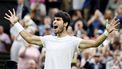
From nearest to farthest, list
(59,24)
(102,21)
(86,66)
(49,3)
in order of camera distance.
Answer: (59,24), (86,66), (102,21), (49,3)

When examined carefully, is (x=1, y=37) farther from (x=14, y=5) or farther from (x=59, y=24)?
(x=59, y=24)

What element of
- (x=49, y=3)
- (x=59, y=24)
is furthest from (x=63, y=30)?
(x=49, y=3)

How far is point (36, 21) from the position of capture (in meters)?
18.9

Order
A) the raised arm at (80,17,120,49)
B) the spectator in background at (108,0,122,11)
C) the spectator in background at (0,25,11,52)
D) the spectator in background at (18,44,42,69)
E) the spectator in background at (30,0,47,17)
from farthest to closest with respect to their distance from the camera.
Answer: the spectator in background at (108,0,122,11)
the spectator in background at (30,0,47,17)
the spectator in background at (0,25,11,52)
the spectator in background at (18,44,42,69)
the raised arm at (80,17,120,49)

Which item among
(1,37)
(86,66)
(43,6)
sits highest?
(43,6)

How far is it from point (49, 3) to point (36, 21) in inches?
60.1

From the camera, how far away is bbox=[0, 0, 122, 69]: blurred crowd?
15188 millimetres

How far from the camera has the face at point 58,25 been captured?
9492mm

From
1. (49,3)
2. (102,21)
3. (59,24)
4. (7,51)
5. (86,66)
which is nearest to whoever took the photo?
(59,24)

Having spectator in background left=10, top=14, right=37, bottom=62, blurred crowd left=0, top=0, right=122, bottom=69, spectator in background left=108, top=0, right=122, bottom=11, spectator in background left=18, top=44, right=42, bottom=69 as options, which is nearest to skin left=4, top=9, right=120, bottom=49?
blurred crowd left=0, top=0, right=122, bottom=69

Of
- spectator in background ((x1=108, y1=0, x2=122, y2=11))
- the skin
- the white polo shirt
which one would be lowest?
the white polo shirt

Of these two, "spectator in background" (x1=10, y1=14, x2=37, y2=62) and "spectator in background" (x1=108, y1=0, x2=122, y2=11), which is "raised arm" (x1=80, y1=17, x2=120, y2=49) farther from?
"spectator in background" (x1=108, y1=0, x2=122, y2=11)

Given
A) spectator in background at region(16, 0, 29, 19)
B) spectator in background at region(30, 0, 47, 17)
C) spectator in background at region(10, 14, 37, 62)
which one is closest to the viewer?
spectator in background at region(10, 14, 37, 62)

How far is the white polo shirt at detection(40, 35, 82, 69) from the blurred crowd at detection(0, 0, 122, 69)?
11.5 ft
